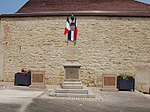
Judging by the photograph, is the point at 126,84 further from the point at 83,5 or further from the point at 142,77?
the point at 83,5

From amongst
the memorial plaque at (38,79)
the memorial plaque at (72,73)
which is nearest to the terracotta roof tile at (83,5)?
the memorial plaque at (38,79)

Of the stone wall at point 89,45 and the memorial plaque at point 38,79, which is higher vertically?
the stone wall at point 89,45

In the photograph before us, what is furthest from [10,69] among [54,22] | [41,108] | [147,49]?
[41,108]

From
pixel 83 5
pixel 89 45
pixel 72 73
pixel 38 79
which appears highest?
pixel 83 5

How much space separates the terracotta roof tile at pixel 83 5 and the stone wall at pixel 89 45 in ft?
12.0

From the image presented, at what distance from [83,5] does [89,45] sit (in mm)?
5414

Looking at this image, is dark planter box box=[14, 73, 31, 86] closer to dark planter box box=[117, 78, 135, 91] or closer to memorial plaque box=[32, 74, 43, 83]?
memorial plaque box=[32, 74, 43, 83]

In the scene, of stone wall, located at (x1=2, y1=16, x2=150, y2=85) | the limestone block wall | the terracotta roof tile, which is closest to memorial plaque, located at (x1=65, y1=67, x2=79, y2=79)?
stone wall, located at (x1=2, y1=16, x2=150, y2=85)

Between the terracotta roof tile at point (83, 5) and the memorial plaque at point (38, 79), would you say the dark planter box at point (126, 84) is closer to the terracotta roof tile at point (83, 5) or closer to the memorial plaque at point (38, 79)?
the memorial plaque at point (38, 79)

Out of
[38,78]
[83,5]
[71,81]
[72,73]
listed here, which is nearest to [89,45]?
[38,78]

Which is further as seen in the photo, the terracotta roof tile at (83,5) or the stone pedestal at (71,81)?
the terracotta roof tile at (83,5)

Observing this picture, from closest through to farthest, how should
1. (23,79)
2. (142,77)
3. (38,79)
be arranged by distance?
(38,79)
(23,79)
(142,77)

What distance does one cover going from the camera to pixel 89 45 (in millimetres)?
14992

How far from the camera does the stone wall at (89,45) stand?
1483cm
